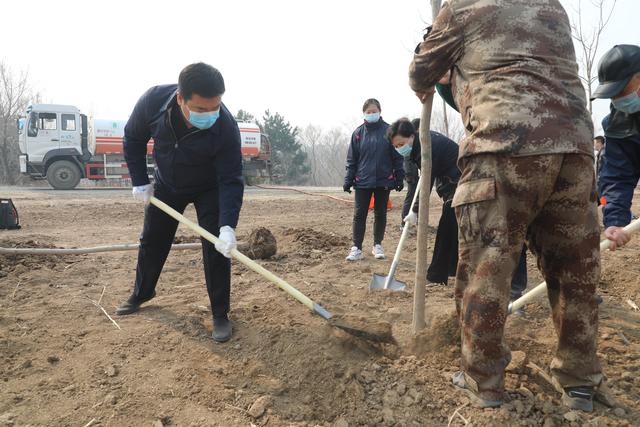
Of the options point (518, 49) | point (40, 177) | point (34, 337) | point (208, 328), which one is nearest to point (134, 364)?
point (208, 328)

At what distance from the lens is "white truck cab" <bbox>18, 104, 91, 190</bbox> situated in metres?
17.0

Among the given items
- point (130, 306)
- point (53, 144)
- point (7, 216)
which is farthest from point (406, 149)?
point (53, 144)

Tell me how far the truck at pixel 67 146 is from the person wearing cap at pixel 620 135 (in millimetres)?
16763

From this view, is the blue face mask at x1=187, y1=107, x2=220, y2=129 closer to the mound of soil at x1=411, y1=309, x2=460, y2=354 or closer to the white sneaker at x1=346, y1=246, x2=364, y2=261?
the mound of soil at x1=411, y1=309, x2=460, y2=354

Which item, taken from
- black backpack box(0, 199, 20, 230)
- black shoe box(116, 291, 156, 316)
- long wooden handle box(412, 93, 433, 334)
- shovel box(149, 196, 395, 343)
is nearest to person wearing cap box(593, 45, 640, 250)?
long wooden handle box(412, 93, 433, 334)

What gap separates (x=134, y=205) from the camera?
11.3 m

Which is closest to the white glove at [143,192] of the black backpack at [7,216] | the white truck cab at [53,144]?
the black backpack at [7,216]

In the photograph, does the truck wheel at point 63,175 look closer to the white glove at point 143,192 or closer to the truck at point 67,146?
the truck at point 67,146

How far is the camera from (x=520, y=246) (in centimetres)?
199

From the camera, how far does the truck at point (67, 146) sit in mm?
17000

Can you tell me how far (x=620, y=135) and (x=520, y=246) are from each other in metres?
1.20

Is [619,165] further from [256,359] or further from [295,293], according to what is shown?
[256,359]

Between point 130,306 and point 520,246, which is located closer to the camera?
point 520,246

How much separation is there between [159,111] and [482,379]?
2.54 metres
